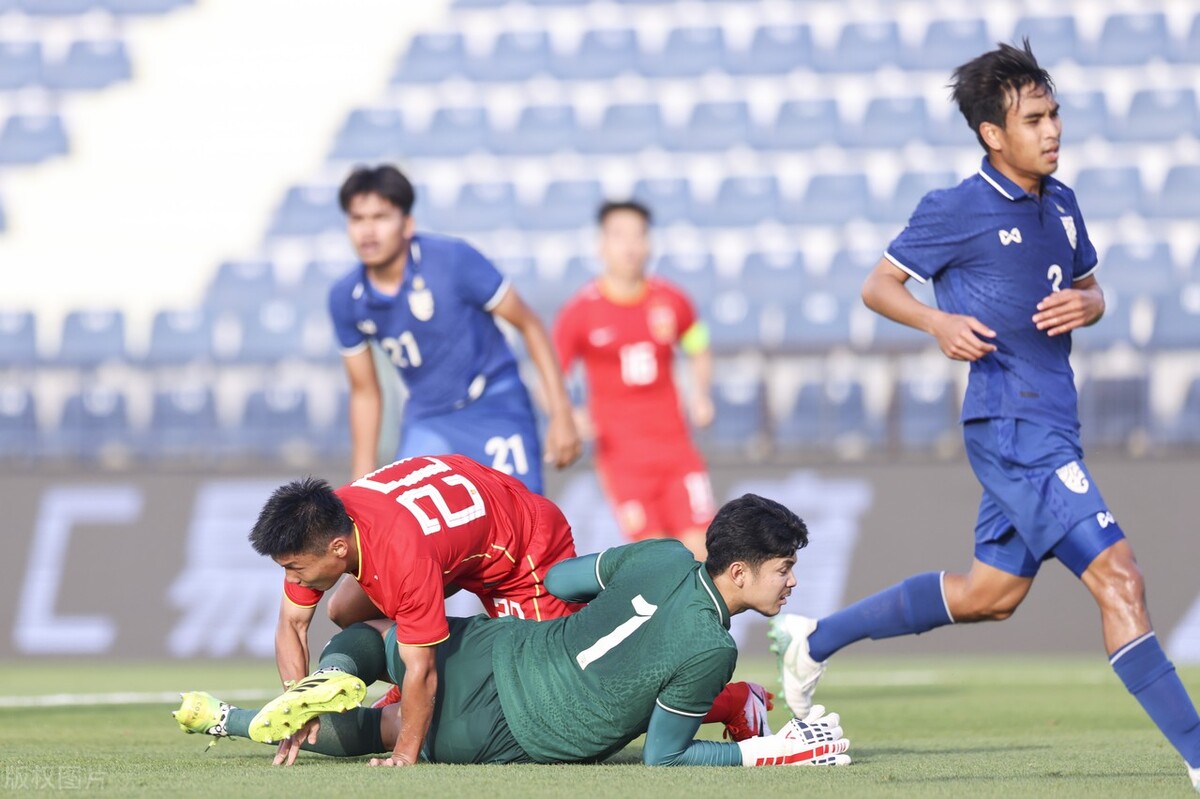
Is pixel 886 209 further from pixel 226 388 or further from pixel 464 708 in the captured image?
pixel 464 708

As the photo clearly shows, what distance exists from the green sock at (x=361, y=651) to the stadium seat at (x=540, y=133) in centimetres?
1150

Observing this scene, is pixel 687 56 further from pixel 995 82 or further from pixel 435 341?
pixel 995 82

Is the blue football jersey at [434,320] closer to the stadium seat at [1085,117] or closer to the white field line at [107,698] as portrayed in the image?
the white field line at [107,698]

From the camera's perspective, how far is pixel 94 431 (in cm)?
1175

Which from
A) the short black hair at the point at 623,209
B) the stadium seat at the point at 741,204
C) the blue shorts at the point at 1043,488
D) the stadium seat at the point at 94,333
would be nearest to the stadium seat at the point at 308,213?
the stadium seat at the point at 94,333

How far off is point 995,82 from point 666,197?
1090 centimetres

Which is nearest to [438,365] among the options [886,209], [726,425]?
[726,425]

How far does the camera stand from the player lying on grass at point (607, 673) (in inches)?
194

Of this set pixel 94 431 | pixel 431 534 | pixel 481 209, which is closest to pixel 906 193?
pixel 481 209

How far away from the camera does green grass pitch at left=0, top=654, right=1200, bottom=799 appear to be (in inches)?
173

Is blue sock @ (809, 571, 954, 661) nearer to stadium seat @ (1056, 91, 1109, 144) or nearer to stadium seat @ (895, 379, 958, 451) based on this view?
stadium seat @ (895, 379, 958, 451)

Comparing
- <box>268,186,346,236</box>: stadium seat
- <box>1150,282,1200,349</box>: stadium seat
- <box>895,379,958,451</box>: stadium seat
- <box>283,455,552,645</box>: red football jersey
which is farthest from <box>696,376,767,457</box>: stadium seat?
<box>268,186,346,236</box>: stadium seat

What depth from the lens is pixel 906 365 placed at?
1152 centimetres

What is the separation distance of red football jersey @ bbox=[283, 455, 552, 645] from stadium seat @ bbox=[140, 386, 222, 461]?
6.22 meters
